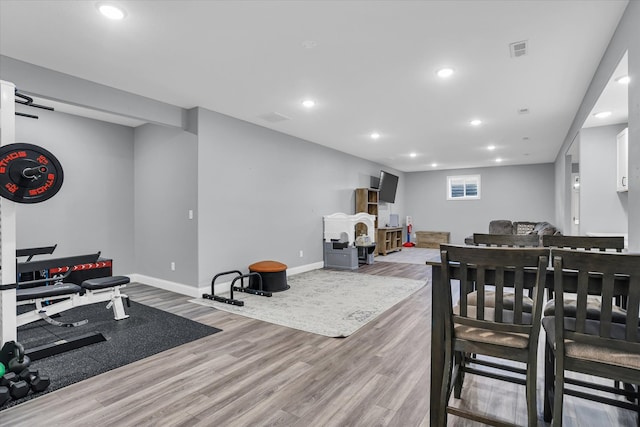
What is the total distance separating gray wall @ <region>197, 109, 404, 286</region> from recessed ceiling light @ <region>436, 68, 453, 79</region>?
303 centimetres

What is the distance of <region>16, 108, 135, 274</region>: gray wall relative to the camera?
181 inches

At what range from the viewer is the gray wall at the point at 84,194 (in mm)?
4602

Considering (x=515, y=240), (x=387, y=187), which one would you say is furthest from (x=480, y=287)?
(x=387, y=187)

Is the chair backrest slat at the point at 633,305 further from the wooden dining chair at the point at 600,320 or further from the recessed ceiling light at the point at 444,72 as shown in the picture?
the recessed ceiling light at the point at 444,72

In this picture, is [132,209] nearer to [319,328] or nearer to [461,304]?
[319,328]

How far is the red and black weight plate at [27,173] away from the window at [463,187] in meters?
10.8

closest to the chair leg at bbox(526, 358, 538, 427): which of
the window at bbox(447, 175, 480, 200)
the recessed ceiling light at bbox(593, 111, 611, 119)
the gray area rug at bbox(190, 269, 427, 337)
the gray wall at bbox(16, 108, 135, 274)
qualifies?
the gray area rug at bbox(190, 269, 427, 337)

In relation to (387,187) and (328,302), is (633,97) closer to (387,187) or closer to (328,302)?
(328,302)

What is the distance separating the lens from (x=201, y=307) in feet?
13.2

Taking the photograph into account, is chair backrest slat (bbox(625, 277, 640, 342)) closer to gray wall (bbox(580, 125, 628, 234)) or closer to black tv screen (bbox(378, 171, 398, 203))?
gray wall (bbox(580, 125, 628, 234))

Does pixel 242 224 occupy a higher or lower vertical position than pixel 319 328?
higher

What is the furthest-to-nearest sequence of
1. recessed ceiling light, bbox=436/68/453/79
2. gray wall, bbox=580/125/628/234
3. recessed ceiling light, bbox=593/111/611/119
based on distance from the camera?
1. gray wall, bbox=580/125/628/234
2. recessed ceiling light, bbox=593/111/611/119
3. recessed ceiling light, bbox=436/68/453/79

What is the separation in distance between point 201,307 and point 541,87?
4863mm

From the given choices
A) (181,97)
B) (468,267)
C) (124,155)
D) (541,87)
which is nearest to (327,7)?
(468,267)
